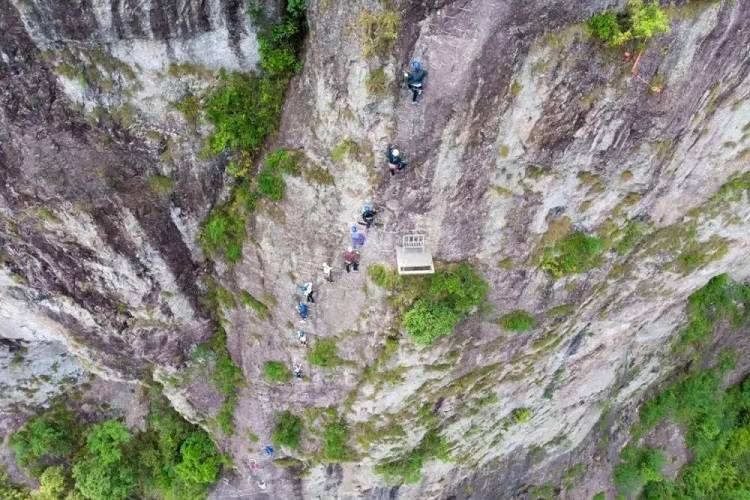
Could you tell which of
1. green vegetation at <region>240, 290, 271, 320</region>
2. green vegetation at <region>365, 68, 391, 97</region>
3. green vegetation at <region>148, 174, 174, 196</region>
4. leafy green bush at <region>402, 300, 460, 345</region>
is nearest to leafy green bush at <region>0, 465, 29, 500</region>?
green vegetation at <region>240, 290, 271, 320</region>

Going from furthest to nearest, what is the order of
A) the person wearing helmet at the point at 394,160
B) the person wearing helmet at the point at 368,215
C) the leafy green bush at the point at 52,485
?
1. the leafy green bush at the point at 52,485
2. the person wearing helmet at the point at 368,215
3. the person wearing helmet at the point at 394,160

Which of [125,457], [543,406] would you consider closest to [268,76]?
[543,406]

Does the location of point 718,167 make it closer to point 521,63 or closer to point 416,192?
point 521,63

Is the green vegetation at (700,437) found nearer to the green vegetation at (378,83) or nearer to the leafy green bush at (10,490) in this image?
the green vegetation at (378,83)

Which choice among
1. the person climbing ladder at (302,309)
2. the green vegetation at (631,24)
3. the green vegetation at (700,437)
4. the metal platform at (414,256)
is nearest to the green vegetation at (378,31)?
the green vegetation at (631,24)

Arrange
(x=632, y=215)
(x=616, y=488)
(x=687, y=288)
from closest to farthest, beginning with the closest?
(x=632, y=215) → (x=687, y=288) → (x=616, y=488)

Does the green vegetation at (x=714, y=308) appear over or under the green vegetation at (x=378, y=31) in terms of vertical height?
over

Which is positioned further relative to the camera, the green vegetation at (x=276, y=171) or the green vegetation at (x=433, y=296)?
the green vegetation at (x=433, y=296)
